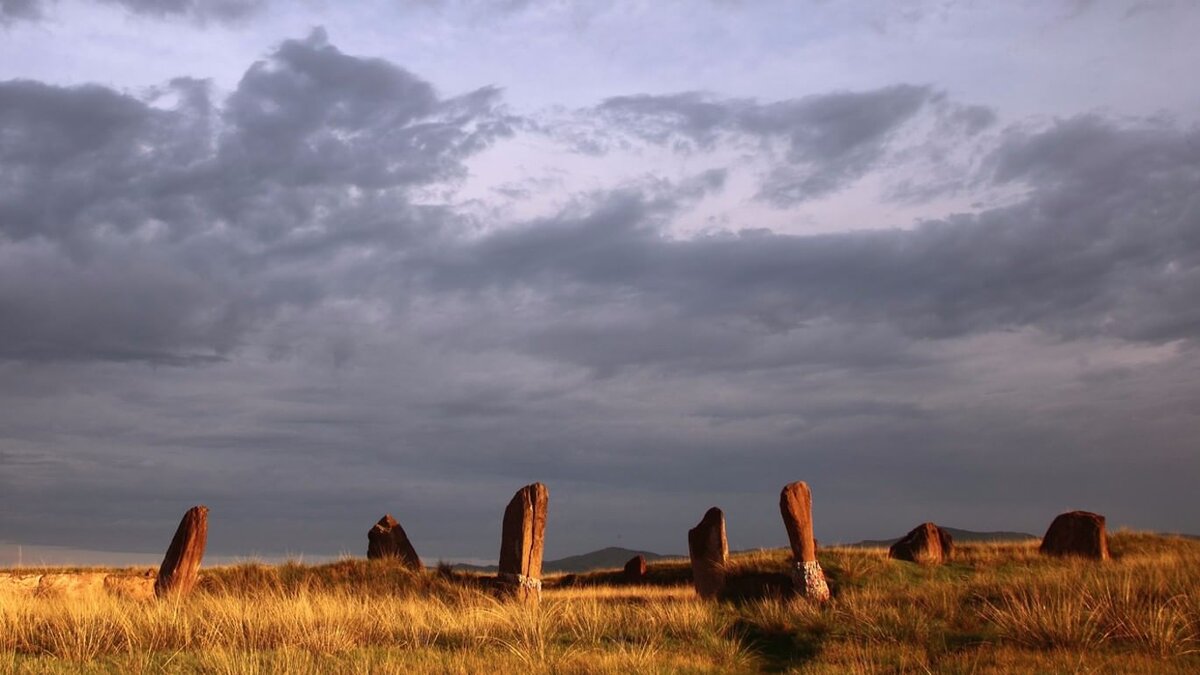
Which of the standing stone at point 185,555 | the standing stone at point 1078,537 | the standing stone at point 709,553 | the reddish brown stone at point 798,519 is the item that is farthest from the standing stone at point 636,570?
the standing stone at point 185,555

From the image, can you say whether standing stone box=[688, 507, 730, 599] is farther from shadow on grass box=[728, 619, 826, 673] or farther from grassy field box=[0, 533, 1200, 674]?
shadow on grass box=[728, 619, 826, 673]

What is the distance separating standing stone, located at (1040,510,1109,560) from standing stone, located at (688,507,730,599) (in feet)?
Result: 31.9

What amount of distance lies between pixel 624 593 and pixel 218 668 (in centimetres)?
1666

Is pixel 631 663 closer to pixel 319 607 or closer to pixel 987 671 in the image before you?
pixel 987 671

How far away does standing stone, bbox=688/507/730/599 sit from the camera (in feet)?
85.5

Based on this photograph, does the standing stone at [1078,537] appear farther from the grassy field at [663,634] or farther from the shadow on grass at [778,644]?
the shadow on grass at [778,644]

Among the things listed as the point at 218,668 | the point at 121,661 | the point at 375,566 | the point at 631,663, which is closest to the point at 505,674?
the point at 631,663

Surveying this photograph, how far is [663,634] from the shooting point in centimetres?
1591

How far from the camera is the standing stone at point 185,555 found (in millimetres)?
22109

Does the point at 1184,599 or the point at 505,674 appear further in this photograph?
the point at 1184,599

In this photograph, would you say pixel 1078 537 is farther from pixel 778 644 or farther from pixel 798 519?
pixel 778 644

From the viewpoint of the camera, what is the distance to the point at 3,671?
11516 millimetres

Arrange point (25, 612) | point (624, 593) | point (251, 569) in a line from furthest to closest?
1. point (624, 593)
2. point (251, 569)
3. point (25, 612)

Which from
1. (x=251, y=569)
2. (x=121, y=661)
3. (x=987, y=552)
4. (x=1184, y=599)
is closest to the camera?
(x=121, y=661)
